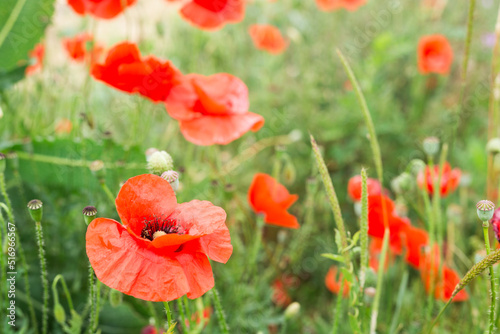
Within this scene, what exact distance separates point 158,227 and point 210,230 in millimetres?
119

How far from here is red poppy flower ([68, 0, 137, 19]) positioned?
3.57 feet

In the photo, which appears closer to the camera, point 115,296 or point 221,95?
point 115,296

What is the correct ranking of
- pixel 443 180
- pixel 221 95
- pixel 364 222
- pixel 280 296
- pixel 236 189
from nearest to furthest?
pixel 364 222
pixel 221 95
pixel 443 180
pixel 280 296
pixel 236 189

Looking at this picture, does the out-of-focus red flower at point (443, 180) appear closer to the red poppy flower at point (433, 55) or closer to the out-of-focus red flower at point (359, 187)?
the out-of-focus red flower at point (359, 187)

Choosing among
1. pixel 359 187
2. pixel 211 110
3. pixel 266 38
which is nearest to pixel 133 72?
pixel 211 110

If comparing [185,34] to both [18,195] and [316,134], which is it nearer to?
[316,134]

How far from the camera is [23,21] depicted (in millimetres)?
1209

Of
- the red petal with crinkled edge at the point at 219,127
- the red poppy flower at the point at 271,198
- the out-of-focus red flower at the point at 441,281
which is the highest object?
the red petal with crinkled edge at the point at 219,127

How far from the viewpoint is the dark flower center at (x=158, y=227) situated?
0.68m

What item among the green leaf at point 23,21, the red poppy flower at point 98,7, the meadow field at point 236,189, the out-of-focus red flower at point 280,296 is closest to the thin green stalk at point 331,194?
the meadow field at point 236,189

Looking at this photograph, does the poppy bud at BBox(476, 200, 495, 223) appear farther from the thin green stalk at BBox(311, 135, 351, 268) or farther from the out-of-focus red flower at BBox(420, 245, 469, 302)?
the out-of-focus red flower at BBox(420, 245, 469, 302)

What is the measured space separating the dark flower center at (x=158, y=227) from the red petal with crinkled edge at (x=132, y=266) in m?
0.06

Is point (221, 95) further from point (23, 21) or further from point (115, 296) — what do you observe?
point (23, 21)

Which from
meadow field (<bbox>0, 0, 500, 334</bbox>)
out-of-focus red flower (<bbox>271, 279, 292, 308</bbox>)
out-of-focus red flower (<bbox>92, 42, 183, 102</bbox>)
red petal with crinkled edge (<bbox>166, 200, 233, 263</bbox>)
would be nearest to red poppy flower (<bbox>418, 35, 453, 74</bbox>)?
meadow field (<bbox>0, 0, 500, 334</bbox>)
